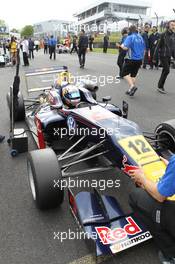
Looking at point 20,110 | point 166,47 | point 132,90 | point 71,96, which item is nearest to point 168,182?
point 71,96

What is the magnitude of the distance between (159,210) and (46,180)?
3.64ft

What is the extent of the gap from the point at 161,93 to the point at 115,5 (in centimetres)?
9824

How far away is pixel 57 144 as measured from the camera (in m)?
4.29

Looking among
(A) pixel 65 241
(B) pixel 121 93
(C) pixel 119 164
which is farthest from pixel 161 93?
(A) pixel 65 241

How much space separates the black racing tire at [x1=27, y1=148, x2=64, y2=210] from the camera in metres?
2.74

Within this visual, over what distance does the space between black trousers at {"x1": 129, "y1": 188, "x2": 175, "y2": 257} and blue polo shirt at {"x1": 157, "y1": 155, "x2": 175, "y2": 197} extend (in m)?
0.19

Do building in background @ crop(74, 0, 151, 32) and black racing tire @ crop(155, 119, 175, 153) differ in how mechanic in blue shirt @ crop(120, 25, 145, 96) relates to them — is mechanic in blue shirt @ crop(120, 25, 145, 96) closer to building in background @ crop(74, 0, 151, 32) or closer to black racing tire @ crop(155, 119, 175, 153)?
black racing tire @ crop(155, 119, 175, 153)

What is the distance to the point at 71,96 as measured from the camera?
162 inches

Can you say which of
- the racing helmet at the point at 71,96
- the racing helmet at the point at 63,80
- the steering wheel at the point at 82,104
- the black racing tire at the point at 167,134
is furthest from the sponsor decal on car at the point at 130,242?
the racing helmet at the point at 63,80

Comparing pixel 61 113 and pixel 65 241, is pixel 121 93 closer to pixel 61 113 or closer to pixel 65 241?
pixel 61 113

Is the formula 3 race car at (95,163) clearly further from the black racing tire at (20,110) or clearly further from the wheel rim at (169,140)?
the black racing tire at (20,110)

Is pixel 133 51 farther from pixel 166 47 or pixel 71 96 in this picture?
pixel 71 96

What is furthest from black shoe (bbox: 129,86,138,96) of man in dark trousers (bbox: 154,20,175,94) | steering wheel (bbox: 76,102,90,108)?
steering wheel (bbox: 76,102,90,108)

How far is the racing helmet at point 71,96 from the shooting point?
412 centimetres
